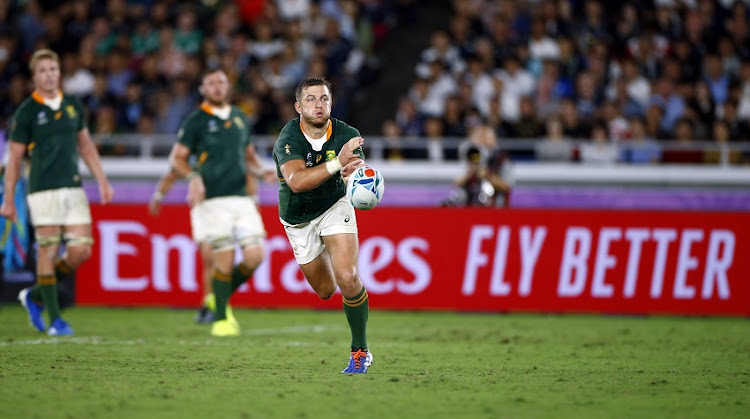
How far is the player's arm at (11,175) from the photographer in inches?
419

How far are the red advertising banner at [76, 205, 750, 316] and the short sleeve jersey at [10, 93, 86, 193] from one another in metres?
3.34

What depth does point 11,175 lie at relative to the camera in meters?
10.6

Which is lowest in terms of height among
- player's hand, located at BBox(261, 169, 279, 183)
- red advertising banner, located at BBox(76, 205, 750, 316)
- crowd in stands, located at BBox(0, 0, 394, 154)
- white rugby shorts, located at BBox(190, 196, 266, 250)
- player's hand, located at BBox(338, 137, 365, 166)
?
red advertising banner, located at BBox(76, 205, 750, 316)

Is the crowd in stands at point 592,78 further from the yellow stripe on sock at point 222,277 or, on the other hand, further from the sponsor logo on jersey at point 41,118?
the sponsor logo on jersey at point 41,118

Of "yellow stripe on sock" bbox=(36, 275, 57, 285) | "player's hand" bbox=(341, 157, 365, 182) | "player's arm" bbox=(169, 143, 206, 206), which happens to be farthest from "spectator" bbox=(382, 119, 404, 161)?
"player's hand" bbox=(341, 157, 365, 182)

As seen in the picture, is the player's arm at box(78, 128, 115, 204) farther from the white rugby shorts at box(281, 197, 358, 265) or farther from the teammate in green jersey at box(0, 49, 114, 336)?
the white rugby shorts at box(281, 197, 358, 265)

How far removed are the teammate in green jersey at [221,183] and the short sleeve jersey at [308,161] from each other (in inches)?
119

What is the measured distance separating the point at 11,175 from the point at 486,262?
6204mm

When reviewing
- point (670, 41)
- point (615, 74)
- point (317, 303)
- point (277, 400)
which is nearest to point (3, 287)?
point (317, 303)

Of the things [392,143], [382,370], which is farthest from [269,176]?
[392,143]

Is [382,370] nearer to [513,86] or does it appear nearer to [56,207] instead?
[56,207]

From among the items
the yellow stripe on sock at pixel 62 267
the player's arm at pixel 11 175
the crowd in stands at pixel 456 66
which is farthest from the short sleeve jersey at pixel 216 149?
the crowd in stands at pixel 456 66

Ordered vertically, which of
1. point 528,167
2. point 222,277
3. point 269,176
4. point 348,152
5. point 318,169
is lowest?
point 222,277

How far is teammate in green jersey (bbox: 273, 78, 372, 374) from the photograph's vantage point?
27.1 feet
